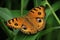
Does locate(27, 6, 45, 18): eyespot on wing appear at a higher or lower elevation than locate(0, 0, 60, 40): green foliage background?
higher

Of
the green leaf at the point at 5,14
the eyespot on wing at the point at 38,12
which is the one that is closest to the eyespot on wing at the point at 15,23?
the eyespot on wing at the point at 38,12

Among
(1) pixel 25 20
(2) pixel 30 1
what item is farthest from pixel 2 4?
(1) pixel 25 20

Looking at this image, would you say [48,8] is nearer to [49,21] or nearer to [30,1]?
[49,21]

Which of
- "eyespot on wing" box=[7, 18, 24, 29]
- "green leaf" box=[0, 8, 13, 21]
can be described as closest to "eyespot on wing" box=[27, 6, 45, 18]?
"eyespot on wing" box=[7, 18, 24, 29]

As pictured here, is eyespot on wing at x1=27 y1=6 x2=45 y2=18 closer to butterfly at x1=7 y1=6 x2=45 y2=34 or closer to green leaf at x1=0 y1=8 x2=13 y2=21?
butterfly at x1=7 y1=6 x2=45 y2=34

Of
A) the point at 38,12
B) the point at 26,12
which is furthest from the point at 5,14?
the point at 38,12

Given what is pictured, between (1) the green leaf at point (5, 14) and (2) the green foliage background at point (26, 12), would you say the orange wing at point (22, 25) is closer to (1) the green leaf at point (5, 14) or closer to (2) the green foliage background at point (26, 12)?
(2) the green foliage background at point (26, 12)
